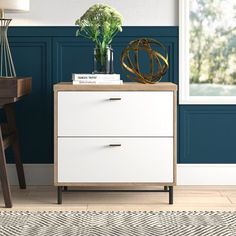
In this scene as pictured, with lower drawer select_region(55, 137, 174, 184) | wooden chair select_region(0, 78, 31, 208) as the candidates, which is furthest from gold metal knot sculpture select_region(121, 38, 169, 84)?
wooden chair select_region(0, 78, 31, 208)

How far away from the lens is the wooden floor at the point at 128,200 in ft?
12.3

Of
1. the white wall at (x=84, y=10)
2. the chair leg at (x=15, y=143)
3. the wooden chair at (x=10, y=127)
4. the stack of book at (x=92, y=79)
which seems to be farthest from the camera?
the white wall at (x=84, y=10)

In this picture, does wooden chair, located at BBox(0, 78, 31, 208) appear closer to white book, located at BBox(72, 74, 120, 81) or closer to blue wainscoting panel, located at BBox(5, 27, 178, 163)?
blue wainscoting panel, located at BBox(5, 27, 178, 163)

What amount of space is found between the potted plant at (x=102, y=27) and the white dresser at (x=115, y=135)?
0.84 feet

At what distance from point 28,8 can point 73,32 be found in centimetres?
36

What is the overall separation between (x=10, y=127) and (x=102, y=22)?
34.3 inches

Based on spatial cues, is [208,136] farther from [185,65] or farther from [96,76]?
[96,76]

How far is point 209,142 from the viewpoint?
14.5 ft

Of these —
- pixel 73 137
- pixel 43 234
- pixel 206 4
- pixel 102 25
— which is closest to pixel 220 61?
pixel 206 4

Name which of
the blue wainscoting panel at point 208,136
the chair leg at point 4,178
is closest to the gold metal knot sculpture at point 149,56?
the blue wainscoting panel at point 208,136

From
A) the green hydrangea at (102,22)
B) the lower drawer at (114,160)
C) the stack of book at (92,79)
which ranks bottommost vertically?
the lower drawer at (114,160)

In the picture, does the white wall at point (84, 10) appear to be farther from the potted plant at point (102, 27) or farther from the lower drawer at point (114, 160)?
the lower drawer at point (114, 160)

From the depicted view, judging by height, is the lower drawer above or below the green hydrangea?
below

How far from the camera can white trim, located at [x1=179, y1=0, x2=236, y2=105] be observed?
4.36 meters
